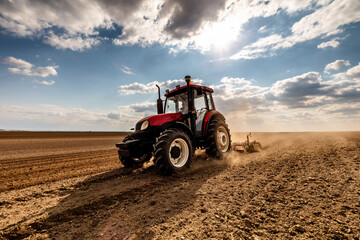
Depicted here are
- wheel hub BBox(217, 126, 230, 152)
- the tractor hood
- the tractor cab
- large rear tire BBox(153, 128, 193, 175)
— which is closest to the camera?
large rear tire BBox(153, 128, 193, 175)

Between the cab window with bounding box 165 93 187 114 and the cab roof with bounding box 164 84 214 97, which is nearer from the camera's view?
the cab roof with bounding box 164 84 214 97

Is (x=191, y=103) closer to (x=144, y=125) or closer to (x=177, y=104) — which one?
(x=177, y=104)

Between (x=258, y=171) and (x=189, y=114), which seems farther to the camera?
(x=189, y=114)

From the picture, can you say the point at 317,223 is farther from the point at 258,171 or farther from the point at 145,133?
the point at 145,133

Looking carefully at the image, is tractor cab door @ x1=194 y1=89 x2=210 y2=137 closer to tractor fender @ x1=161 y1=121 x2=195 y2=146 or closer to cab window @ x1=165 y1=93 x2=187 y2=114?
cab window @ x1=165 y1=93 x2=187 y2=114

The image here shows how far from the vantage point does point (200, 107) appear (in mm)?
6480

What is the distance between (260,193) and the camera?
9.41ft

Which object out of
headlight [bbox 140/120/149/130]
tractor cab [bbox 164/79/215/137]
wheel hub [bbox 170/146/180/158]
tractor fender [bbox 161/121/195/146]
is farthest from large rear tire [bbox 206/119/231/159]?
headlight [bbox 140/120/149/130]

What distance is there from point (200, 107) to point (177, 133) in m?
2.23

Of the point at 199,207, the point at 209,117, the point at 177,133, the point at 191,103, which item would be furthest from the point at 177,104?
the point at 199,207

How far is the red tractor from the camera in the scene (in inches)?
173

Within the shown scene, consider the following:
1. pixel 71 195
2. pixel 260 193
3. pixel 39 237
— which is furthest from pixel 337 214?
pixel 71 195

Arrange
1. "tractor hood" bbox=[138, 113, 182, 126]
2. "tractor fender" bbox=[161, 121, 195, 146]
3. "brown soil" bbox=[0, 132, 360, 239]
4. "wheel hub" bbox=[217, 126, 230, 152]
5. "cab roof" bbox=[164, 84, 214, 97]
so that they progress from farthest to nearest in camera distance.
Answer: "wheel hub" bbox=[217, 126, 230, 152] → "cab roof" bbox=[164, 84, 214, 97] → "tractor fender" bbox=[161, 121, 195, 146] → "tractor hood" bbox=[138, 113, 182, 126] → "brown soil" bbox=[0, 132, 360, 239]

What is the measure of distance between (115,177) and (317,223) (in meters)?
4.40
